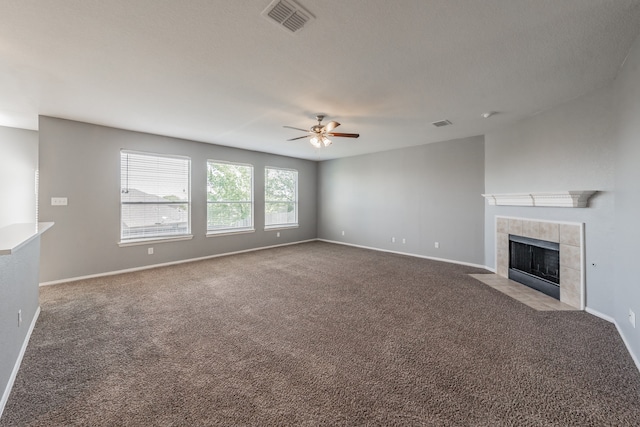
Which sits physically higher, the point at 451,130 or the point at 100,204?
the point at 451,130

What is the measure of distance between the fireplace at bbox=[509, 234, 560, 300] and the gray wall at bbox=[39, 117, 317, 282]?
603 cm

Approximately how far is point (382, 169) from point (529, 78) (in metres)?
3.94

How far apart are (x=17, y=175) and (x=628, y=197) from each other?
→ 8748 mm

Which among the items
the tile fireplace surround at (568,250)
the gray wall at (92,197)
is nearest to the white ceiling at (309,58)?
the gray wall at (92,197)

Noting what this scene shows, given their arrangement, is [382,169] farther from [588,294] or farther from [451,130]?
[588,294]

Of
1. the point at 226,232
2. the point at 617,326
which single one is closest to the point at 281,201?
the point at 226,232

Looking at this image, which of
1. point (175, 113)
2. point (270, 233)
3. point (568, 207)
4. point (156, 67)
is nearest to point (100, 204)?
point (175, 113)

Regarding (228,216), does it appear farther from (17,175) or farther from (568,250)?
(568,250)

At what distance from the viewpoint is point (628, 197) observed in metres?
2.30

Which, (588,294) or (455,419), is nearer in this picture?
(455,419)

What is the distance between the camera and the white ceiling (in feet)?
5.92

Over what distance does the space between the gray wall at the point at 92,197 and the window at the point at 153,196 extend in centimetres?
12

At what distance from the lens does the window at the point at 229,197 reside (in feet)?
19.1

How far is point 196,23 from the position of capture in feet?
6.30
